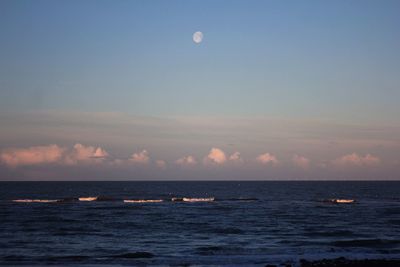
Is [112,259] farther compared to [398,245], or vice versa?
[398,245]

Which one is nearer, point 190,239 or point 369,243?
point 369,243

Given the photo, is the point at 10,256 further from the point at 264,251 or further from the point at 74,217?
the point at 74,217

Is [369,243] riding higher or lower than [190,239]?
higher

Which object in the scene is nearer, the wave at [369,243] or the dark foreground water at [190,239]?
the dark foreground water at [190,239]

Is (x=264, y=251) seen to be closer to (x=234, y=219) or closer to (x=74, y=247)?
(x=74, y=247)

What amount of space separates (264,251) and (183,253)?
594cm

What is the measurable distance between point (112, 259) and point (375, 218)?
1610 inches

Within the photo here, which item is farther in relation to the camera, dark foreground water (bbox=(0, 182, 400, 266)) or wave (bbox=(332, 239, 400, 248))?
wave (bbox=(332, 239, 400, 248))

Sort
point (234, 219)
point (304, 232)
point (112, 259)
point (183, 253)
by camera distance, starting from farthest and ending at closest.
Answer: point (234, 219)
point (304, 232)
point (183, 253)
point (112, 259)

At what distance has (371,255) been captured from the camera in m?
33.3

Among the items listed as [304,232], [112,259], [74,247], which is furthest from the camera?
[304,232]

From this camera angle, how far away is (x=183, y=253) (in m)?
34.3

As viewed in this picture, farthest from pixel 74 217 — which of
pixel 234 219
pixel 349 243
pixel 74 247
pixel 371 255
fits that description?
pixel 371 255

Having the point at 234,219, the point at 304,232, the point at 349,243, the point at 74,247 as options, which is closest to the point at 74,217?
the point at 234,219
